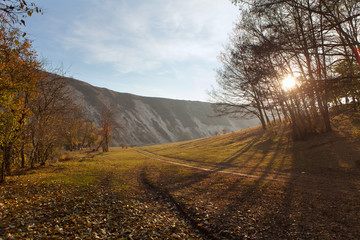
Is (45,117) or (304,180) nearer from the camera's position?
(304,180)

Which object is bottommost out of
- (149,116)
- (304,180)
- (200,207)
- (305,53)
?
(304,180)

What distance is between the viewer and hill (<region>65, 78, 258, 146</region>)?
102812 millimetres

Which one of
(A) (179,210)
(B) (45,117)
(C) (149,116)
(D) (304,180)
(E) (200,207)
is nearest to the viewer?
(A) (179,210)

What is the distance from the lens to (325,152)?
51.0ft

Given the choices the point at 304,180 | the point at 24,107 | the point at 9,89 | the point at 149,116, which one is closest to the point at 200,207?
the point at 304,180

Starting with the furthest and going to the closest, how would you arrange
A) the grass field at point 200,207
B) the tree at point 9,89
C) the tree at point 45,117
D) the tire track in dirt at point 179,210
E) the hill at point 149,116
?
the hill at point 149,116, the tree at point 45,117, the tree at point 9,89, the tire track in dirt at point 179,210, the grass field at point 200,207

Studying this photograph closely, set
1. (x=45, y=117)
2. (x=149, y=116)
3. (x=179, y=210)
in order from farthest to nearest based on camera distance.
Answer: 1. (x=149, y=116)
2. (x=45, y=117)
3. (x=179, y=210)

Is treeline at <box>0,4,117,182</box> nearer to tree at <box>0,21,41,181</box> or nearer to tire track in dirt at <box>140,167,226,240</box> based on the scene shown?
tree at <box>0,21,41,181</box>

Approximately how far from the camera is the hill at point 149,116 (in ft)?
337

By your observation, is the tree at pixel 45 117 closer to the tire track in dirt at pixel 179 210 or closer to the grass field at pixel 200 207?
the grass field at pixel 200 207

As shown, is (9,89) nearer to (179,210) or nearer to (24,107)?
(24,107)

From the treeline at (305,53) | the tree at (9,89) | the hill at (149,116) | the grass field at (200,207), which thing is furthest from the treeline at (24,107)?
the hill at (149,116)

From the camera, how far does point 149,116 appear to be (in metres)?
129

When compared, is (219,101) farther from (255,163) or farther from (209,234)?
(209,234)
